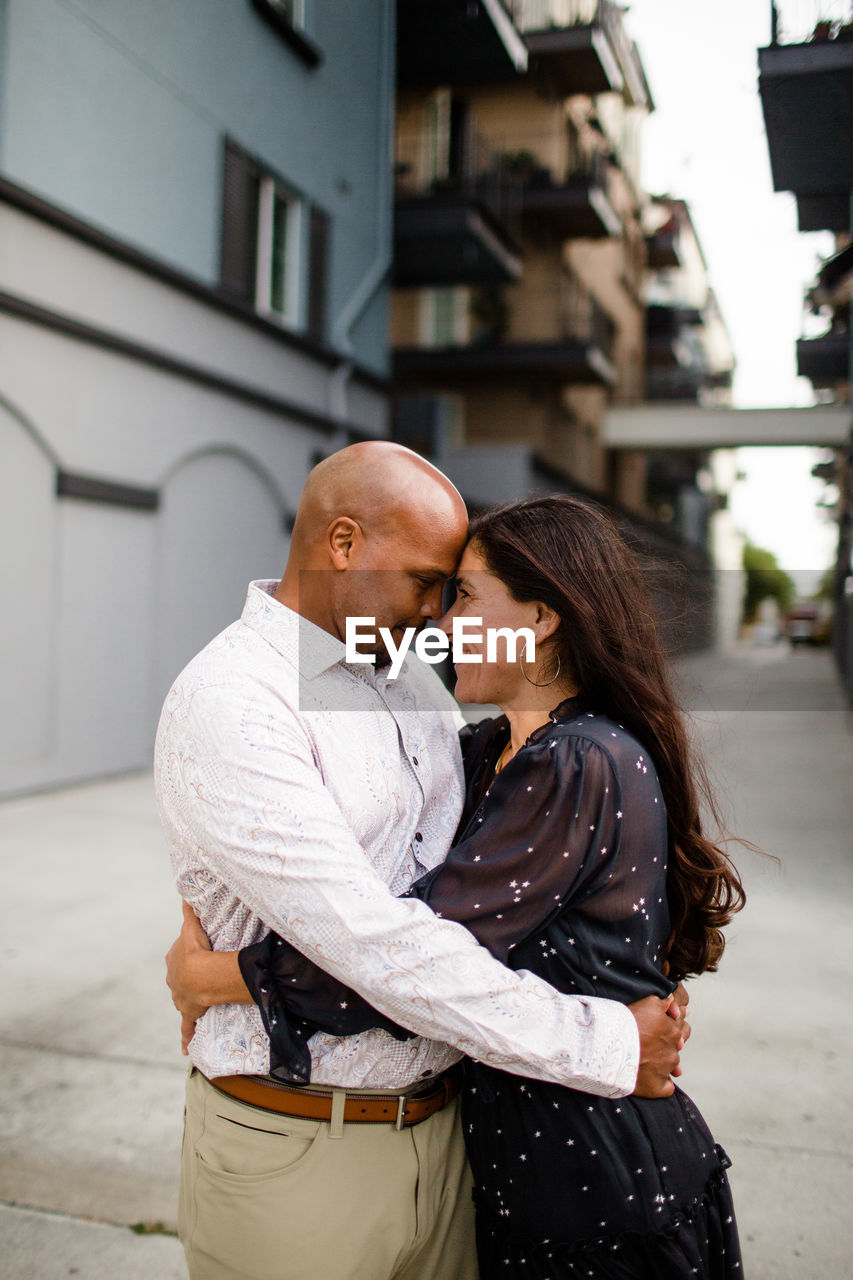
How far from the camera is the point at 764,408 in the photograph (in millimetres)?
19547

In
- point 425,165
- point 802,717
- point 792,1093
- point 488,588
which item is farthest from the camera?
point 425,165

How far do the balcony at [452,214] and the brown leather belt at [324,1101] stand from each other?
12867mm

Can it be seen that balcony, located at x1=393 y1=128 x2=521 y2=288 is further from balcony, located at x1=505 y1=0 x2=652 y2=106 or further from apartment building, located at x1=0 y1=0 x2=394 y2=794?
balcony, located at x1=505 y1=0 x2=652 y2=106

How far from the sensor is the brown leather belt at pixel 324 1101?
4.79ft

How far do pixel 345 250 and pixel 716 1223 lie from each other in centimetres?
1169

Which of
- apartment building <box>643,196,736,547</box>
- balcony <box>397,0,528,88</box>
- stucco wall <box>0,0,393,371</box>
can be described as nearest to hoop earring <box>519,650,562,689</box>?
stucco wall <box>0,0,393,371</box>

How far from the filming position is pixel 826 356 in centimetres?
1519

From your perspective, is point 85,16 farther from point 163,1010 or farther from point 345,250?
point 163,1010

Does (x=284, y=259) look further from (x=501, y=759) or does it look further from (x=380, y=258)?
(x=501, y=759)

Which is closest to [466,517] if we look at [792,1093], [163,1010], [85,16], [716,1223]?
[716,1223]

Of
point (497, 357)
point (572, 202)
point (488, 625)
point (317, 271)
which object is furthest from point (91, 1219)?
point (572, 202)

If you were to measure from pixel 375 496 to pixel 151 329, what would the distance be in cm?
786

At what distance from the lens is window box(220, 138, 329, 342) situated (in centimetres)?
976

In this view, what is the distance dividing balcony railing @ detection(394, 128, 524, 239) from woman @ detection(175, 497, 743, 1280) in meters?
13.8
